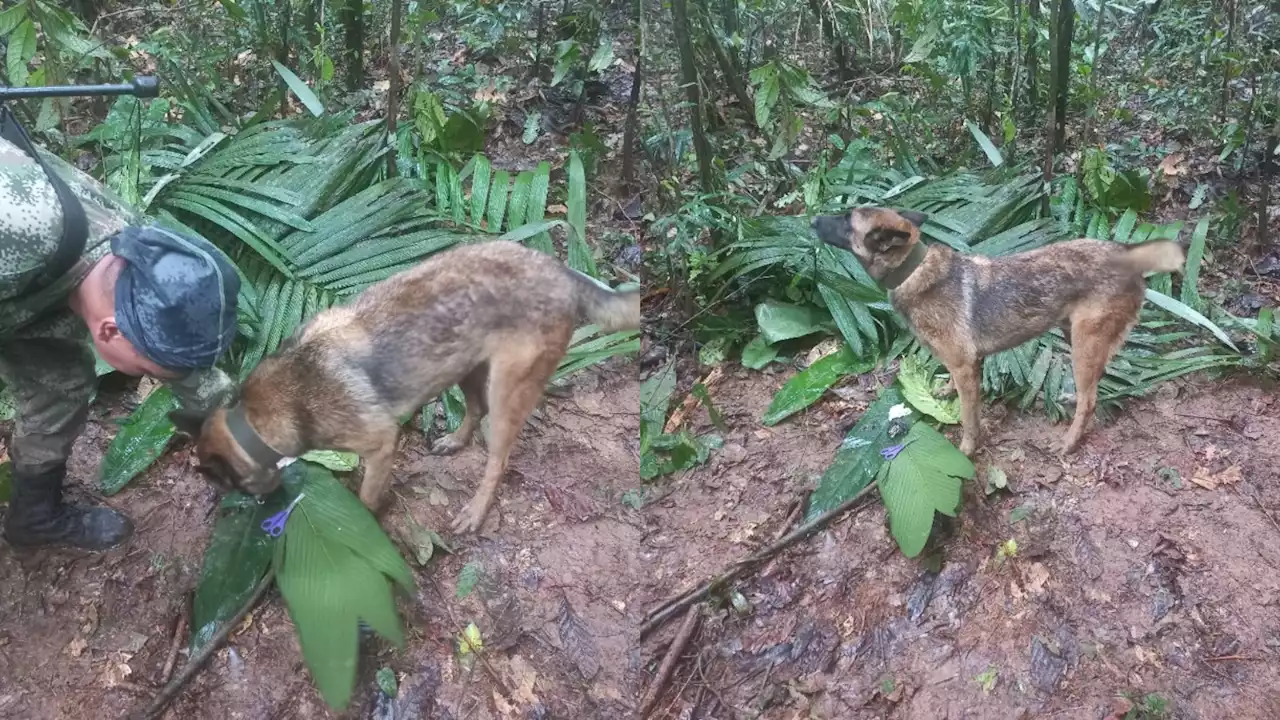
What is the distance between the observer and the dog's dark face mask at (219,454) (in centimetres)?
331

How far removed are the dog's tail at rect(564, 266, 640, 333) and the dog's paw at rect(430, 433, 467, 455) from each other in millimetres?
1171

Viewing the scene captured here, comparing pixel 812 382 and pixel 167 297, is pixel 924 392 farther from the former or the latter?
pixel 167 297

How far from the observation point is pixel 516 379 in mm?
3781

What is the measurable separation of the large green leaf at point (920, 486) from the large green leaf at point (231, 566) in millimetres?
2851

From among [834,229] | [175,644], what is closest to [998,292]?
[834,229]

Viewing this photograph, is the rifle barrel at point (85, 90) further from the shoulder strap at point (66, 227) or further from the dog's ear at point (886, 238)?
the dog's ear at point (886, 238)

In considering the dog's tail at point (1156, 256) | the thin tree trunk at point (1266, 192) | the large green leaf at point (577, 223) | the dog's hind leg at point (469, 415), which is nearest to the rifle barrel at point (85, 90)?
the dog's hind leg at point (469, 415)

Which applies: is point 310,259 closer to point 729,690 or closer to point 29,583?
point 29,583

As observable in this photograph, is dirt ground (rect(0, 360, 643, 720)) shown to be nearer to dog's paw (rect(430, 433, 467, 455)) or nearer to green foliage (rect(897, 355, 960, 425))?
dog's paw (rect(430, 433, 467, 455))

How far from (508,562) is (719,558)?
3.67ft

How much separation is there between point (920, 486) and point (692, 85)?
115 inches

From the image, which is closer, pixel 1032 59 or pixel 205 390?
pixel 205 390

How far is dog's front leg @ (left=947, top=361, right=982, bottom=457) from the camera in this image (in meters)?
4.38

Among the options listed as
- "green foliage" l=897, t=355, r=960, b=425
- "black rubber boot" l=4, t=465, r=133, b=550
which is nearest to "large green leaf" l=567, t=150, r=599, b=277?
"green foliage" l=897, t=355, r=960, b=425
